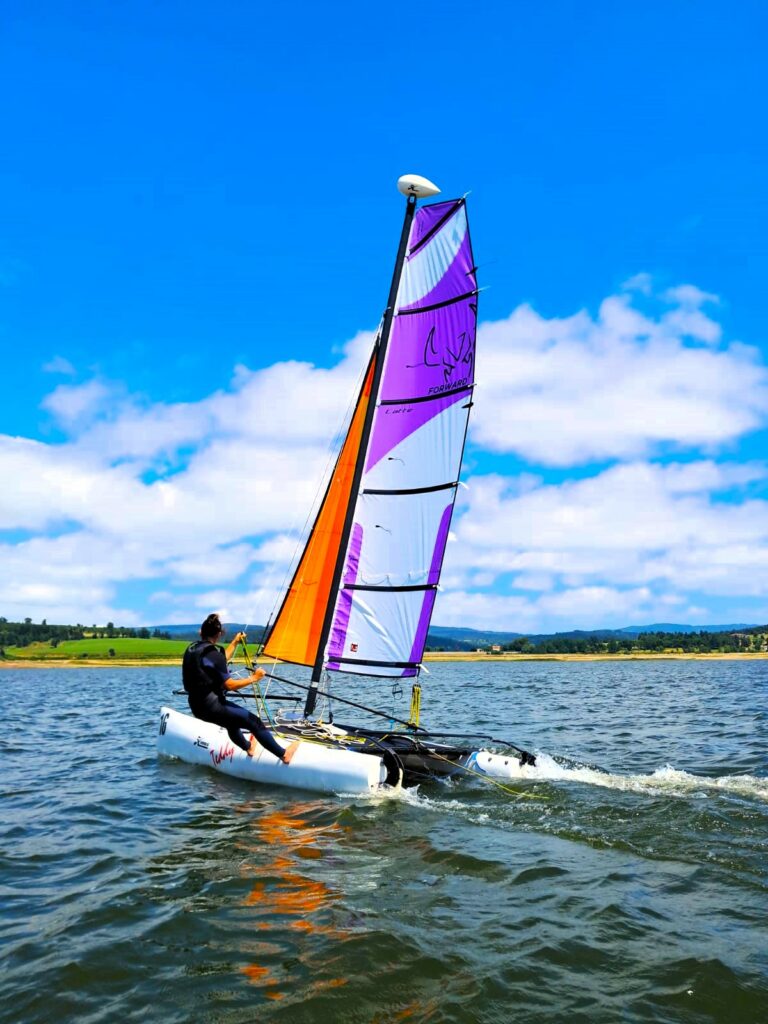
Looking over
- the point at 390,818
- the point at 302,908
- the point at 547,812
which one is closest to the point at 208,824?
the point at 390,818

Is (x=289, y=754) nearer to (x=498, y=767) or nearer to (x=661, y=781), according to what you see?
(x=498, y=767)

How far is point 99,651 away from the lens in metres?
125

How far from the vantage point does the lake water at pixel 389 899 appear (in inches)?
211

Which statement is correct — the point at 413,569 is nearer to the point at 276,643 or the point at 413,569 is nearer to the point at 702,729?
the point at 276,643

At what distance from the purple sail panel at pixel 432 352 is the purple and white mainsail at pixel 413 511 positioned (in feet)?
0.08

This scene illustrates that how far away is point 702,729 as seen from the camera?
70.1 ft

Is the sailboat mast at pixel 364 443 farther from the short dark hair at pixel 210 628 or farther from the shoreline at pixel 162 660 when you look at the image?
the shoreline at pixel 162 660

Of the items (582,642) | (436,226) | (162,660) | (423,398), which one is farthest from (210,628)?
(582,642)

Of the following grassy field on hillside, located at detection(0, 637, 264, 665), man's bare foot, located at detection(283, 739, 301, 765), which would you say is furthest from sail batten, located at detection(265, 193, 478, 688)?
grassy field on hillside, located at detection(0, 637, 264, 665)

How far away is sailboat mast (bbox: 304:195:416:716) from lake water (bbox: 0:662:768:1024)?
280 centimetres

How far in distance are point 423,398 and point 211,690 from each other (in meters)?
7.20

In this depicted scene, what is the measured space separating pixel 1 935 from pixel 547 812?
752 centimetres

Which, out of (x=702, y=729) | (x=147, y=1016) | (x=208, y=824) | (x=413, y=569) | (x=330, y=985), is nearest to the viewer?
(x=147, y=1016)

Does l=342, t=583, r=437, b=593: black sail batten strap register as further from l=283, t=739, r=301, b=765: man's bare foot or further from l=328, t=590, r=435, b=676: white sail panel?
l=283, t=739, r=301, b=765: man's bare foot
